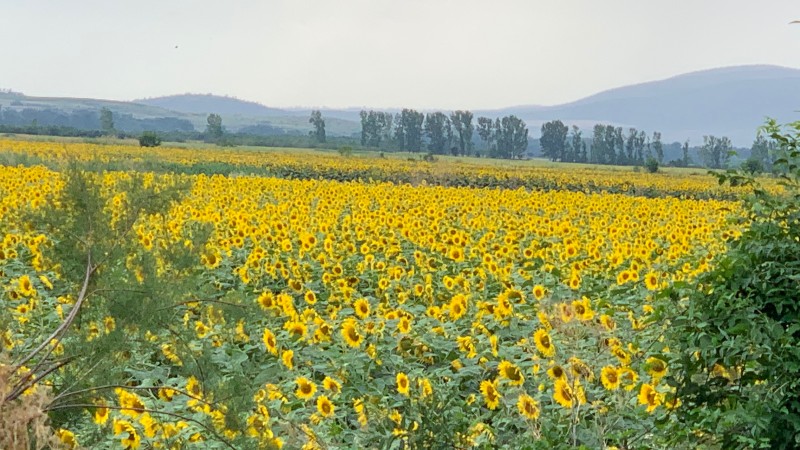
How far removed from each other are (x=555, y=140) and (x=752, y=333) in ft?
394

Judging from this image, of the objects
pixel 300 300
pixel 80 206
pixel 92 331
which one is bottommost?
pixel 300 300

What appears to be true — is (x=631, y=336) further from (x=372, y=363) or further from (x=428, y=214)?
(x=428, y=214)

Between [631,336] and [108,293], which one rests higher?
[108,293]

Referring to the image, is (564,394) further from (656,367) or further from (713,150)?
(713,150)

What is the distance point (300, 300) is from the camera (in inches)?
323

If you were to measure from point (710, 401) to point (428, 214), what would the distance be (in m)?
8.38

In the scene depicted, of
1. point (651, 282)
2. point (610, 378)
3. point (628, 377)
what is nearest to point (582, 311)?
point (628, 377)

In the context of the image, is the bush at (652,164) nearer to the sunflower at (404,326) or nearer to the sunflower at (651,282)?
the sunflower at (651,282)

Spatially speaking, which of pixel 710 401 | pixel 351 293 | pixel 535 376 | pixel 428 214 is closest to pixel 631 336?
pixel 535 376

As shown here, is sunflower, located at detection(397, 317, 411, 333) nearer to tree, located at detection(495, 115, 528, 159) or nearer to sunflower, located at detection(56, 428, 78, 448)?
sunflower, located at detection(56, 428, 78, 448)

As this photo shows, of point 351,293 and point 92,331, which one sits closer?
point 92,331

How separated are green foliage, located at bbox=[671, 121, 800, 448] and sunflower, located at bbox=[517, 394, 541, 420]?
74 centimetres

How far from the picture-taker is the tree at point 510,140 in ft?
391

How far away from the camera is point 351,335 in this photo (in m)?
5.56
